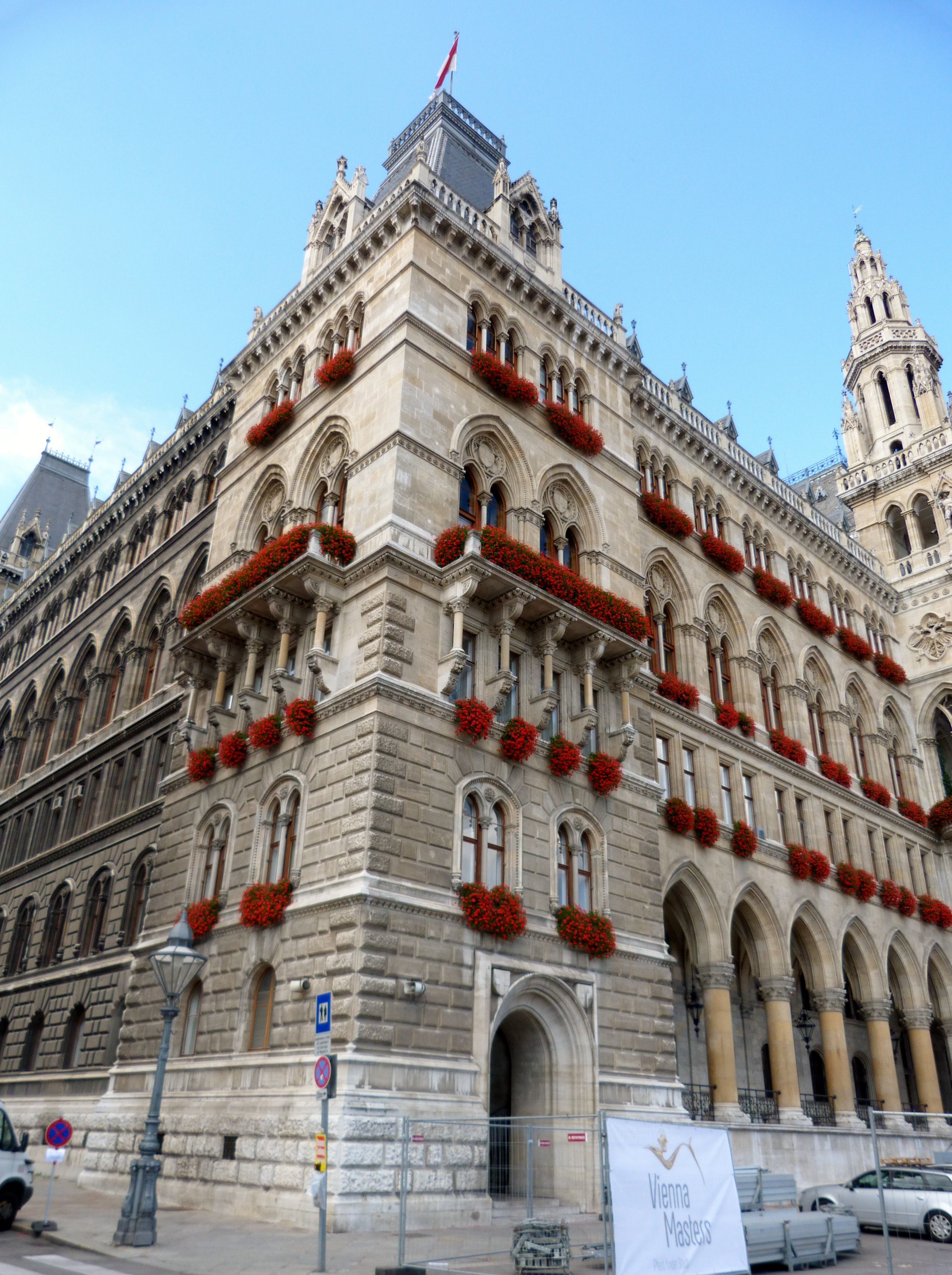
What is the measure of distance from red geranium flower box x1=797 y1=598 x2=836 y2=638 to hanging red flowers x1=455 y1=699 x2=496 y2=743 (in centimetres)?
2139

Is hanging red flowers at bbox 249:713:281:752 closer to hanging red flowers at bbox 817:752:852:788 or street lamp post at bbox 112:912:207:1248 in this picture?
street lamp post at bbox 112:912:207:1248

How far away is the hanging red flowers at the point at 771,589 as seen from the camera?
3753 cm

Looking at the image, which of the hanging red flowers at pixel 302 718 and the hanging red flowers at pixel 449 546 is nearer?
the hanging red flowers at pixel 302 718

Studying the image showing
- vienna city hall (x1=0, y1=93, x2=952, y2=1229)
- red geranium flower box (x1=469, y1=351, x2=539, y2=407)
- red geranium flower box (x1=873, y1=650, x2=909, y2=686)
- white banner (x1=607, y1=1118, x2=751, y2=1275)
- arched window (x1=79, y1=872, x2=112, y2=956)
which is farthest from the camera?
red geranium flower box (x1=873, y1=650, x2=909, y2=686)

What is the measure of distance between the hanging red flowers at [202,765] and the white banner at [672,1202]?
1791 centimetres

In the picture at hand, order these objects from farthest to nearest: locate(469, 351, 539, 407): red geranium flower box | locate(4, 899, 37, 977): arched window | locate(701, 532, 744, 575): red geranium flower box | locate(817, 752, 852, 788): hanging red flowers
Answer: locate(817, 752, 852, 788): hanging red flowers, locate(4, 899, 37, 977): arched window, locate(701, 532, 744, 575): red geranium flower box, locate(469, 351, 539, 407): red geranium flower box

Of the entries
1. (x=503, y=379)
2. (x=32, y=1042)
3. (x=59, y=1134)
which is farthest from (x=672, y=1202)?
(x=32, y=1042)

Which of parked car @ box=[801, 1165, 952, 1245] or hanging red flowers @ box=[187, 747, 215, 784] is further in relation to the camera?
hanging red flowers @ box=[187, 747, 215, 784]

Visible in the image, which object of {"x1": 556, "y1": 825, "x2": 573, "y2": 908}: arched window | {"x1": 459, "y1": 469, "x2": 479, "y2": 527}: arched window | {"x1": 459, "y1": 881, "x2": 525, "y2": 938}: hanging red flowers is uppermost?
{"x1": 459, "y1": 469, "x2": 479, "y2": 527}: arched window

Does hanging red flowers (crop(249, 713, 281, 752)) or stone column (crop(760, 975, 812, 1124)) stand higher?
hanging red flowers (crop(249, 713, 281, 752))

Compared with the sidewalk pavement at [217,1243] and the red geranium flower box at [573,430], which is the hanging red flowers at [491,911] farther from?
the red geranium flower box at [573,430]

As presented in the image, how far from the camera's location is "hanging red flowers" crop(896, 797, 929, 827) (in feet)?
136

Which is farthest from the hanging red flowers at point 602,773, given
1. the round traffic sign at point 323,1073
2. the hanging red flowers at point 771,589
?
the hanging red flowers at point 771,589

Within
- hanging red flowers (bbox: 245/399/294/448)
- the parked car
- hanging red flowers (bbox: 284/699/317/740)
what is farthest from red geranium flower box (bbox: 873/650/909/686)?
hanging red flowers (bbox: 284/699/317/740)
